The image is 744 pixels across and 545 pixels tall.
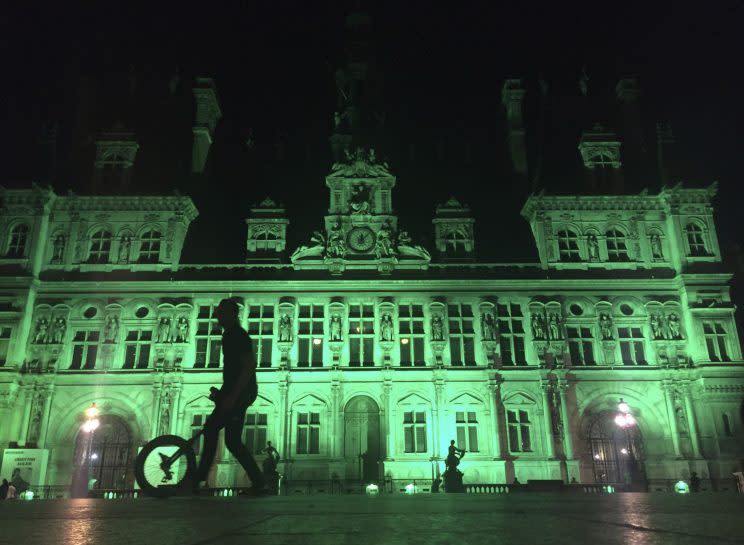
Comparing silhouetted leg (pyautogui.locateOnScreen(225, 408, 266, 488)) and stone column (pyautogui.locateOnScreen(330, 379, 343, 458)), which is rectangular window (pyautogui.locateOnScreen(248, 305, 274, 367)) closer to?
stone column (pyautogui.locateOnScreen(330, 379, 343, 458))

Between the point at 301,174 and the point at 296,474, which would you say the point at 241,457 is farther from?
the point at 301,174

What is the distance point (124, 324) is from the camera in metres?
30.7

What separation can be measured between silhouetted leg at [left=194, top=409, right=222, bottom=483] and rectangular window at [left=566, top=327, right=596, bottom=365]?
24.6 m

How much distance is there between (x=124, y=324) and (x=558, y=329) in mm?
21249

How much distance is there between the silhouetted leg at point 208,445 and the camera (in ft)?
29.5

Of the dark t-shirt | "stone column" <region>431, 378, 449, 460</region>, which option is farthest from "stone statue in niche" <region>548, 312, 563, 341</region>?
the dark t-shirt

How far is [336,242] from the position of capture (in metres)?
32.1

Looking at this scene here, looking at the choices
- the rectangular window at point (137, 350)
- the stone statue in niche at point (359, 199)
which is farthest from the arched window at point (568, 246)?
the rectangular window at point (137, 350)

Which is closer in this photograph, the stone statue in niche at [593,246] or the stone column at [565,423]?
the stone column at [565,423]

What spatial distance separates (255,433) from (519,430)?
40.5ft

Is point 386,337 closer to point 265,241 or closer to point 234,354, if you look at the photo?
point 265,241

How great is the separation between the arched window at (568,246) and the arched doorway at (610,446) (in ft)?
26.4

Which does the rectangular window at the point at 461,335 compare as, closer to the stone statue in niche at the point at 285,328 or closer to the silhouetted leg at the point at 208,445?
the stone statue in niche at the point at 285,328

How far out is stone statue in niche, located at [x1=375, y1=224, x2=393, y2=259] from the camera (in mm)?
31875
